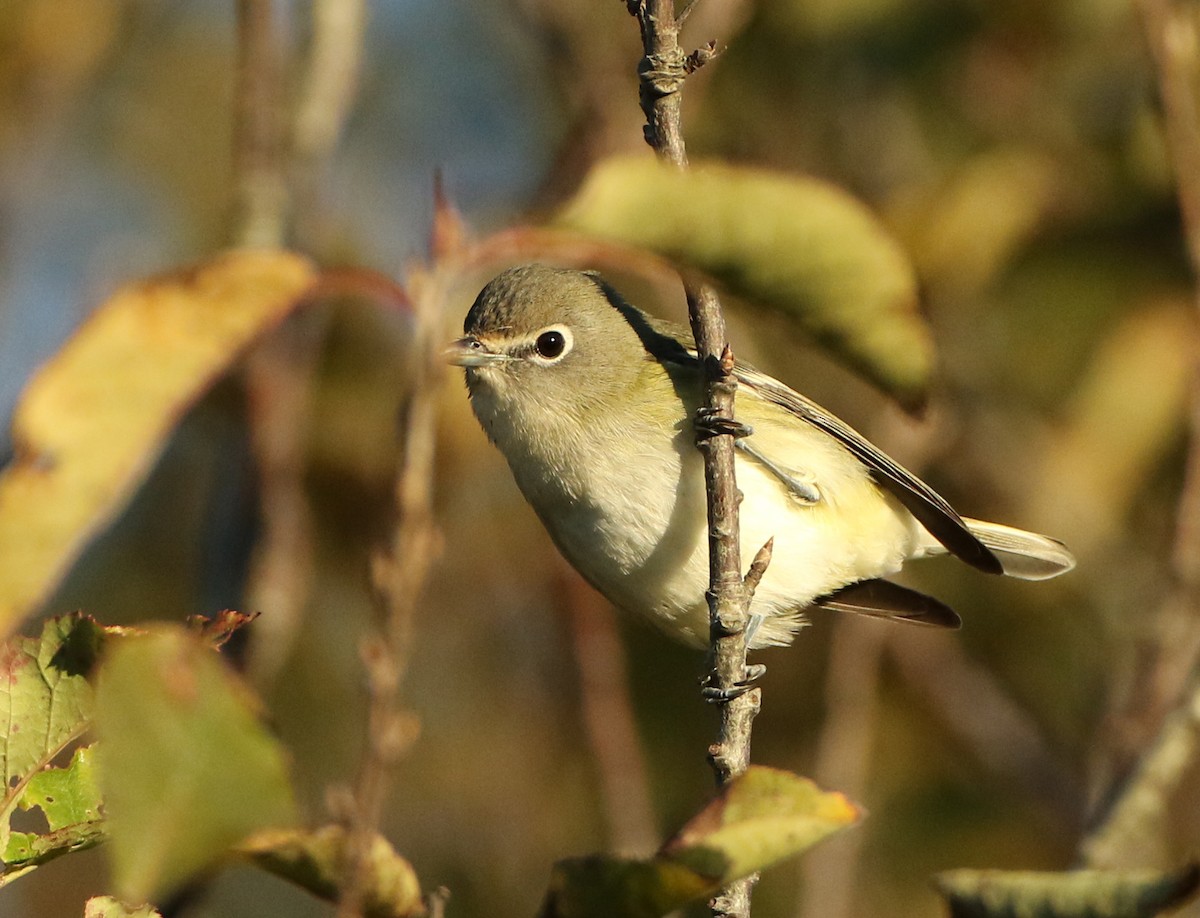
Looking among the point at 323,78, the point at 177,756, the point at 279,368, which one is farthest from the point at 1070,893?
the point at 279,368

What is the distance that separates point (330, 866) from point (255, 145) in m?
2.42

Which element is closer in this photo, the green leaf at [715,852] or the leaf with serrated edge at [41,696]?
the green leaf at [715,852]

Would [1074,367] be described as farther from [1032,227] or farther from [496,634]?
[496,634]

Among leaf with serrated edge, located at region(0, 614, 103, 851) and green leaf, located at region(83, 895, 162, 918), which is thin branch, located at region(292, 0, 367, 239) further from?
green leaf, located at region(83, 895, 162, 918)

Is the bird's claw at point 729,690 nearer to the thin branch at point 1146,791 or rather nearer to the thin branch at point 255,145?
the thin branch at point 1146,791

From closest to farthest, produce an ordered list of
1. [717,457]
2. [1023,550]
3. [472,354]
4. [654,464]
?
[717,457] → [654,464] → [472,354] → [1023,550]

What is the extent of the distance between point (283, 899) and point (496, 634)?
1.75 m

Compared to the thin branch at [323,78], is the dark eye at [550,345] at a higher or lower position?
lower

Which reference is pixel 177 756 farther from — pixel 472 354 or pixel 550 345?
pixel 550 345

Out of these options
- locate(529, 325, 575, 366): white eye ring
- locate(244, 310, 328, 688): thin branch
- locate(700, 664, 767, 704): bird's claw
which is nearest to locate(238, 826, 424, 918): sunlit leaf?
locate(700, 664, 767, 704): bird's claw

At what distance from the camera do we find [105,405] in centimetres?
163

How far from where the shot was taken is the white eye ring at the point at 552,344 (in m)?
3.84

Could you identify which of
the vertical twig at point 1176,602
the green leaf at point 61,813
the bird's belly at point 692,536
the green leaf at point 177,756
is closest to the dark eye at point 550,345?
the bird's belly at point 692,536

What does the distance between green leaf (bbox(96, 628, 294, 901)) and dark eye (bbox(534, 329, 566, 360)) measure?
Answer: 2.55m
